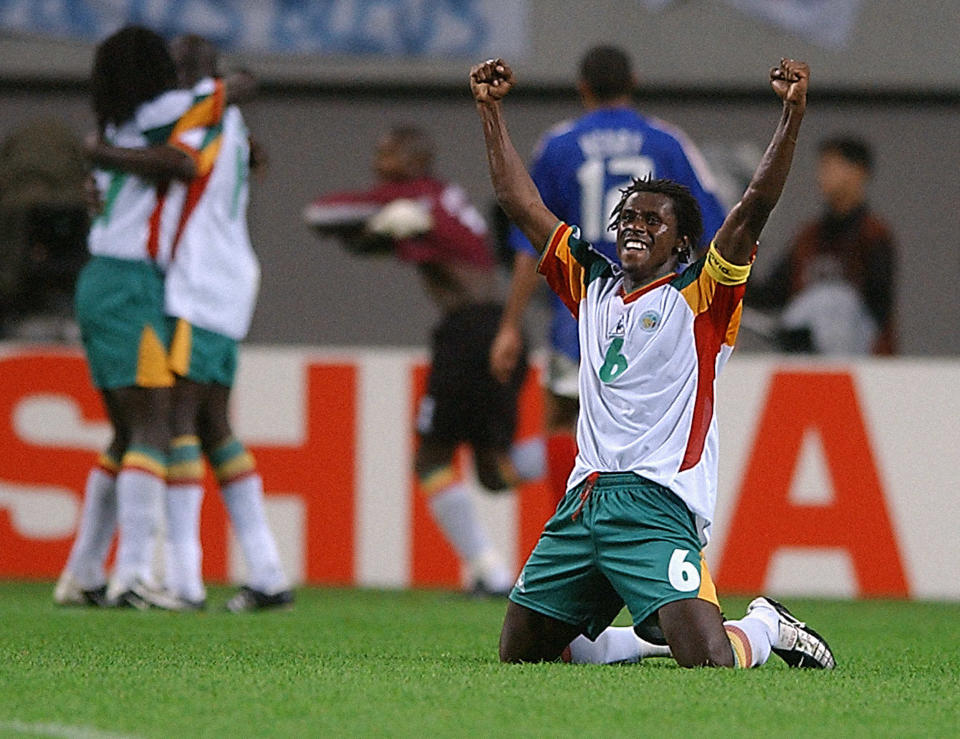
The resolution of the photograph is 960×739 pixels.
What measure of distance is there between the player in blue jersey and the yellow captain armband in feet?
7.72

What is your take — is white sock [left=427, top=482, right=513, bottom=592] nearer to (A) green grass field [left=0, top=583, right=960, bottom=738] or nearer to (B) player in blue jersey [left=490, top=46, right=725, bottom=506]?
(B) player in blue jersey [left=490, top=46, right=725, bottom=506]

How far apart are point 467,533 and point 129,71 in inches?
101

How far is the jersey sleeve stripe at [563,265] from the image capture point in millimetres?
5445

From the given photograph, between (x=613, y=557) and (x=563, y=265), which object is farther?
(x=563, y=265)

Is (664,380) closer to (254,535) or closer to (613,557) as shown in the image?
(613,557)

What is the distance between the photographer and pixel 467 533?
343 inches

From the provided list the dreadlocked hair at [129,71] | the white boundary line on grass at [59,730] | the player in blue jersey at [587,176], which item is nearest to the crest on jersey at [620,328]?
the white boundary line on grass at [59,730]

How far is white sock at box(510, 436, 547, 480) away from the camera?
29.7 feet

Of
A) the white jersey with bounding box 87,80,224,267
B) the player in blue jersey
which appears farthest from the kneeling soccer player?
the white jersey with bounding box 87,80,224,267

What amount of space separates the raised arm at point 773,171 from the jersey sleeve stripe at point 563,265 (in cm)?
55

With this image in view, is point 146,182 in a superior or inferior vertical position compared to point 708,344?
superior

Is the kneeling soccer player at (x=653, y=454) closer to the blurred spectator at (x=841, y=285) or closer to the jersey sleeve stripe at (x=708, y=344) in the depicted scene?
the jersey sleeve stripe at (x=708, y=344)

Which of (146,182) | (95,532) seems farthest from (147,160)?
(95,532)

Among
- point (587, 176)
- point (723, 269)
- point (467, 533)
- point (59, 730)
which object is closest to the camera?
point (59, 730)
